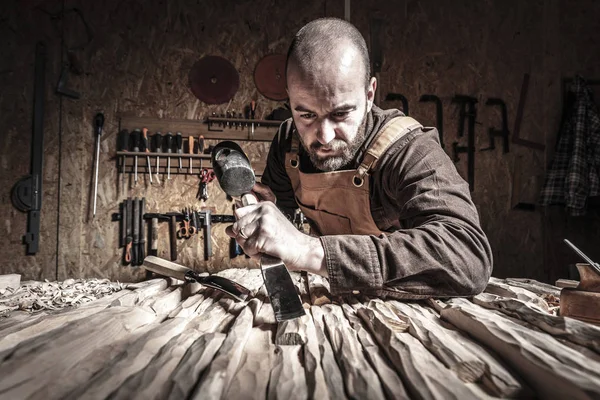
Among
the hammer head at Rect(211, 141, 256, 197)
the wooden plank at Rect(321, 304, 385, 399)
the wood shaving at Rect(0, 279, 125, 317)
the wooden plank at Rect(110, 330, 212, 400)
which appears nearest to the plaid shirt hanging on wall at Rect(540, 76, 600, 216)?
the hammer head at Rect(211, 141, 256, 197)

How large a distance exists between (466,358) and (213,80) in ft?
14.8

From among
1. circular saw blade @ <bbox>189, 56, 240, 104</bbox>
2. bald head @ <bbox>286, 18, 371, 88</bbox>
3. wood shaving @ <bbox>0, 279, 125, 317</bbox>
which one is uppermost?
circular saw blade @ <bbox>189, 56, 240, 104</bbox>

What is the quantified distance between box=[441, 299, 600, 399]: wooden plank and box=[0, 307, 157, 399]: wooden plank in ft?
2.89

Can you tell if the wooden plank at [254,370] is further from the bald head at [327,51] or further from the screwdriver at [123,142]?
the screwdriver at [123,142]

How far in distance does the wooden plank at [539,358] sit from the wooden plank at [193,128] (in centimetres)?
391

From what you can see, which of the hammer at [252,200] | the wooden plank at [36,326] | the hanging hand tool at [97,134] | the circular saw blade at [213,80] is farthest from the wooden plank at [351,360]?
the hanging hand tool at [97,134]

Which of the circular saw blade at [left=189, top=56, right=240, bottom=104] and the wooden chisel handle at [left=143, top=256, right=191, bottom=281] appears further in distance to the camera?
the circular saw blade at [left=189, top=56, right=240, bottom=104]

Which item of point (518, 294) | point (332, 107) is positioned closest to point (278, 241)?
point (332, 107)

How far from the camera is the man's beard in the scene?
6.14 feet

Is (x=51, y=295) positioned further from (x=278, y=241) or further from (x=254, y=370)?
(x=254, y=370)

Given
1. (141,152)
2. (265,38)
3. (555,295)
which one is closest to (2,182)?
(141,152)

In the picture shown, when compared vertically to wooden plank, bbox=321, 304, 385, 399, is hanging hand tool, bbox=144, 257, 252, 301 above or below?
above

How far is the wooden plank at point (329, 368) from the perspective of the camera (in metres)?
0.75

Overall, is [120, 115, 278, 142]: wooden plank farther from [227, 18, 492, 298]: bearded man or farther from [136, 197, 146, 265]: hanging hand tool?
[227, 18, 492, 298]: bearded man
